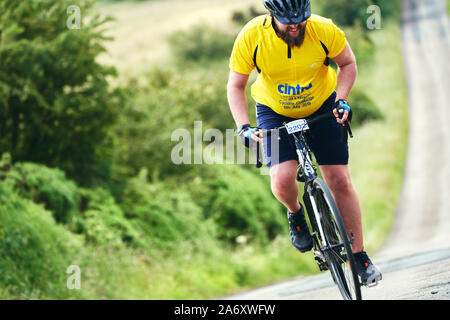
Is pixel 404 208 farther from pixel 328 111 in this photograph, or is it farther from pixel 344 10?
pixel 328 111

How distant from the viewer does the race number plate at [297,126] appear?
4977 mm

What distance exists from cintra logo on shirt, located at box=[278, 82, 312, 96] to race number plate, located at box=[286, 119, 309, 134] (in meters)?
0.26

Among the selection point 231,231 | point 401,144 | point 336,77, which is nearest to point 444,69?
point 401,144

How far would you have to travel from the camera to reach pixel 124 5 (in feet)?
206

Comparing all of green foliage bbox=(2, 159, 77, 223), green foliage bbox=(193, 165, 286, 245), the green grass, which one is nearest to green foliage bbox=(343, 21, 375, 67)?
the green grass

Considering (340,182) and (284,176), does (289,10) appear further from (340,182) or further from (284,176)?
(340,182)

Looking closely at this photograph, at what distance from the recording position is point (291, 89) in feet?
16.6

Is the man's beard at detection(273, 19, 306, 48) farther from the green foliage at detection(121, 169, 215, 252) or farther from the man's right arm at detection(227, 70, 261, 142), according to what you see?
the green foliage at detection(121, 169, 215, 252)

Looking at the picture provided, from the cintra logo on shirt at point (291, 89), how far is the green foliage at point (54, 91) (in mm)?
6634

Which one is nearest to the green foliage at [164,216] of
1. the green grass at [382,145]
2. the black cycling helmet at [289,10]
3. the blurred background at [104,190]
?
the blurred background at [104,190]

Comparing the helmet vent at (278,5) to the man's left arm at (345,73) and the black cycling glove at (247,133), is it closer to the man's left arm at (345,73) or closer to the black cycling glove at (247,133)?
the man's left arm at (345,73)

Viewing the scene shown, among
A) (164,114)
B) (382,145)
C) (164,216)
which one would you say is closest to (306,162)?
(164,216)

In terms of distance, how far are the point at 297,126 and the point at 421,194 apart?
19752 millimetres

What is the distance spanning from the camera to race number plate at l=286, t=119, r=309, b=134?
498 centimetres
